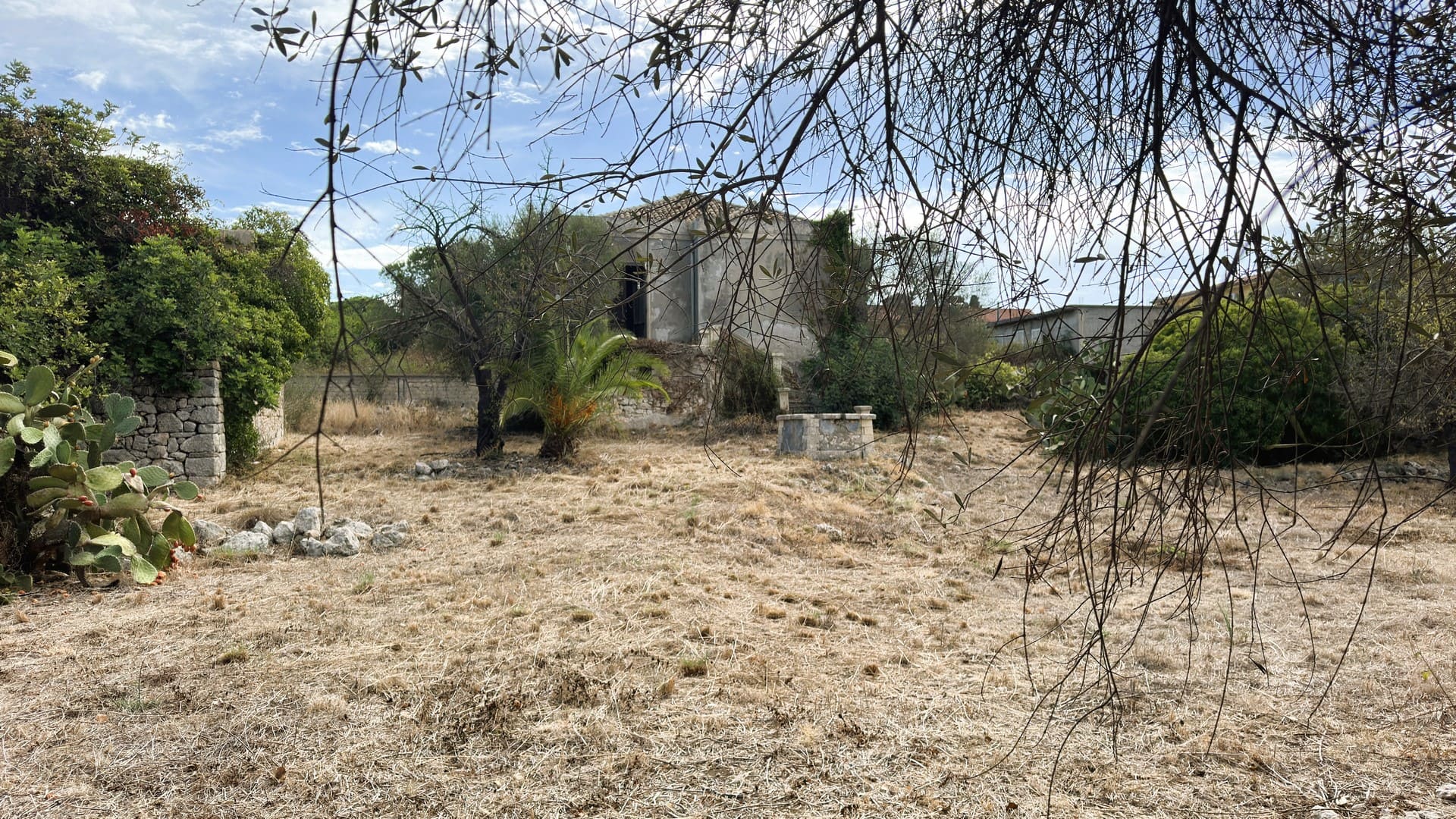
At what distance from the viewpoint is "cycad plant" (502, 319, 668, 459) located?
1083 cm

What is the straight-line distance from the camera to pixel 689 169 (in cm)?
194

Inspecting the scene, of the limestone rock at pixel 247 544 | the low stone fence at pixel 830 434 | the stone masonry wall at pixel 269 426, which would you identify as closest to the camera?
the limestone rock at pixel 247 544

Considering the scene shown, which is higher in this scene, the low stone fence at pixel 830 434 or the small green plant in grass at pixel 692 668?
the low stone fence at pixel 830 434

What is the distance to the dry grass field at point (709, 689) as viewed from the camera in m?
3.00

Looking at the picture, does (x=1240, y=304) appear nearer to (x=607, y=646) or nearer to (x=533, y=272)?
(x=533, y=272)

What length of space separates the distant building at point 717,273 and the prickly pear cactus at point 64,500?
11.0ft

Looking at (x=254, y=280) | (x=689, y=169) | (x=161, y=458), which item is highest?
(x=254, y=280)

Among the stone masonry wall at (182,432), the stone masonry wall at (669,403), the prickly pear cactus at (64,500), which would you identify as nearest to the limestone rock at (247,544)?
the prickly pear cactus at (64,500)

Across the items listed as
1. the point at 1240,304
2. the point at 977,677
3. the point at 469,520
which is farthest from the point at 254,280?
the point at 1240,304

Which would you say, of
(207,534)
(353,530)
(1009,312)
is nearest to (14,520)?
(207,534)

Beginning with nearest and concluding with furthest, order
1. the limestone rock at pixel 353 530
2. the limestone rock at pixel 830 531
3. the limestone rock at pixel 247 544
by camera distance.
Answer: the limestone rock at pixel 247 544, the limestone rock at pixel 353 530, the limestone rock at pixel 830 531

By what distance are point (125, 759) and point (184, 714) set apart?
1.09 ft

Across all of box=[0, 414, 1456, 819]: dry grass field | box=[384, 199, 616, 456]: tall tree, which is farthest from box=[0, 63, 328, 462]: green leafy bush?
box=[384, 199, 616, 456]: tall tree

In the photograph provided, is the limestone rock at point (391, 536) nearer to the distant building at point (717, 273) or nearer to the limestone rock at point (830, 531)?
the distant building at point (717, 273)
